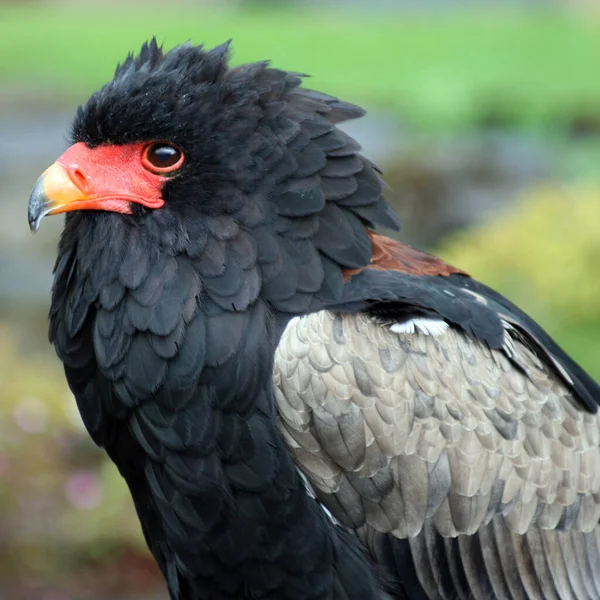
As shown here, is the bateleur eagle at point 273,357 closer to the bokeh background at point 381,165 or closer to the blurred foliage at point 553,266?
the bokeh background at point 381,165

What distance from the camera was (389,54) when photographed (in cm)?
1589

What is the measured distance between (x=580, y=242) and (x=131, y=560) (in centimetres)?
403

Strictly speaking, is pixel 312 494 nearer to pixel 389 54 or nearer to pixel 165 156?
pixel 165 156

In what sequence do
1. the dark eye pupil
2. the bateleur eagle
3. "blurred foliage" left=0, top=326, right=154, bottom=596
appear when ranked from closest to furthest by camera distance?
1. the bateleur eagle
2. the dark eye pupil
3. "blurred foliage" left=0, top=326, right=154, bottom=596

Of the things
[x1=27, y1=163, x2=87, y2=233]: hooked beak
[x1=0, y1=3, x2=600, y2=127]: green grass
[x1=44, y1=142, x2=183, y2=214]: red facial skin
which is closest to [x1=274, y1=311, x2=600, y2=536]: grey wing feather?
[x1=44, y1=142, x2=183, y2=214]: red facial skin

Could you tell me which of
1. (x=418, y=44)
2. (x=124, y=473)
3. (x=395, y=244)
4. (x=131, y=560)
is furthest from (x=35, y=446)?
(x=418, y=44)

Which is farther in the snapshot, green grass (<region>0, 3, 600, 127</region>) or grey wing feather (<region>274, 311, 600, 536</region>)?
green grass (<region>0, 3, 600, 127</region>)

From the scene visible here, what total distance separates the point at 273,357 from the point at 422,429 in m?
0.57

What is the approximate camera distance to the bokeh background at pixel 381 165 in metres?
6.49

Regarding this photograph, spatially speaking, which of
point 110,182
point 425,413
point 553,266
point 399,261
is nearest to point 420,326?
point 425,413

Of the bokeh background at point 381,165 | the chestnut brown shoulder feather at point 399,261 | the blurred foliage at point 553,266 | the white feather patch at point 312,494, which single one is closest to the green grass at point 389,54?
the bokeh background at point 381,165

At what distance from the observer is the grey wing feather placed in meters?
3.45

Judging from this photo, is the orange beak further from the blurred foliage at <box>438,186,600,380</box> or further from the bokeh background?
the blurred foliage at <box>438,186,600,380</box>

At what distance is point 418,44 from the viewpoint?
16500 millimetres
